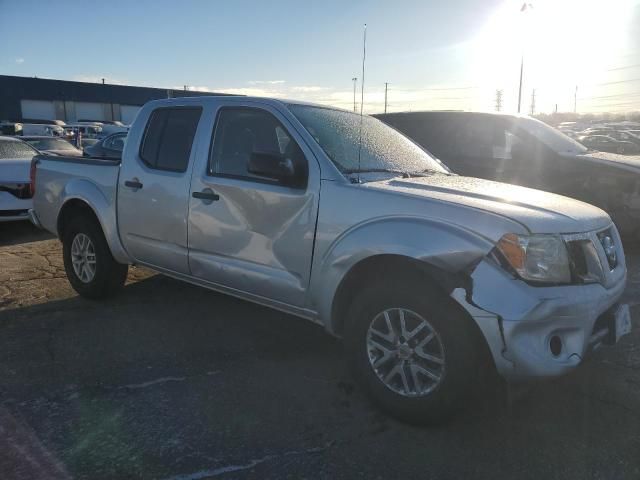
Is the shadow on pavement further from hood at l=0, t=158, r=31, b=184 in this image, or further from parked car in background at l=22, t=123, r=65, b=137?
parked car in background at l=22, t=123, r=65, b=137

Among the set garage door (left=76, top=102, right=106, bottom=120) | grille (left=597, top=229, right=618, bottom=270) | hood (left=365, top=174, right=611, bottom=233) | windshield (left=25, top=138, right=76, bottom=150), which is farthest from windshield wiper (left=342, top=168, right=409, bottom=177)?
garage door (left=76, top=102, right=106, bottom=120)

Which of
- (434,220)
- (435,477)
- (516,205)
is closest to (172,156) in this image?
(434,220)

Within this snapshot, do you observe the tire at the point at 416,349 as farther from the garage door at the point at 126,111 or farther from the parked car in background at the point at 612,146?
the garage door at the point at 126,111

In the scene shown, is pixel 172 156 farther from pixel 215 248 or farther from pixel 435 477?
pixel 435 477

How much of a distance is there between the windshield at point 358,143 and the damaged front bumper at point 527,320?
1253mm

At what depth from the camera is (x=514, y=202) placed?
316cm

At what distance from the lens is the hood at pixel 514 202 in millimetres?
2895

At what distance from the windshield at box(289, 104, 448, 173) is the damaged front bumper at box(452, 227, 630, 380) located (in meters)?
1.25

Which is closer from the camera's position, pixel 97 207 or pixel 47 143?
pixel 97 207

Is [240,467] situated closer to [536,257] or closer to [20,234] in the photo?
[536,257]

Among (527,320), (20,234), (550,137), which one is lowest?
(20,234)

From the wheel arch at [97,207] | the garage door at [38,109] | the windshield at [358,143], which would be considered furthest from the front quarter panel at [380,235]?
the garage door at [38,109]

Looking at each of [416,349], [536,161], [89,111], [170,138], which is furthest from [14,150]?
[89,111]

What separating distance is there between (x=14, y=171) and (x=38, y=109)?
55.9 meters
